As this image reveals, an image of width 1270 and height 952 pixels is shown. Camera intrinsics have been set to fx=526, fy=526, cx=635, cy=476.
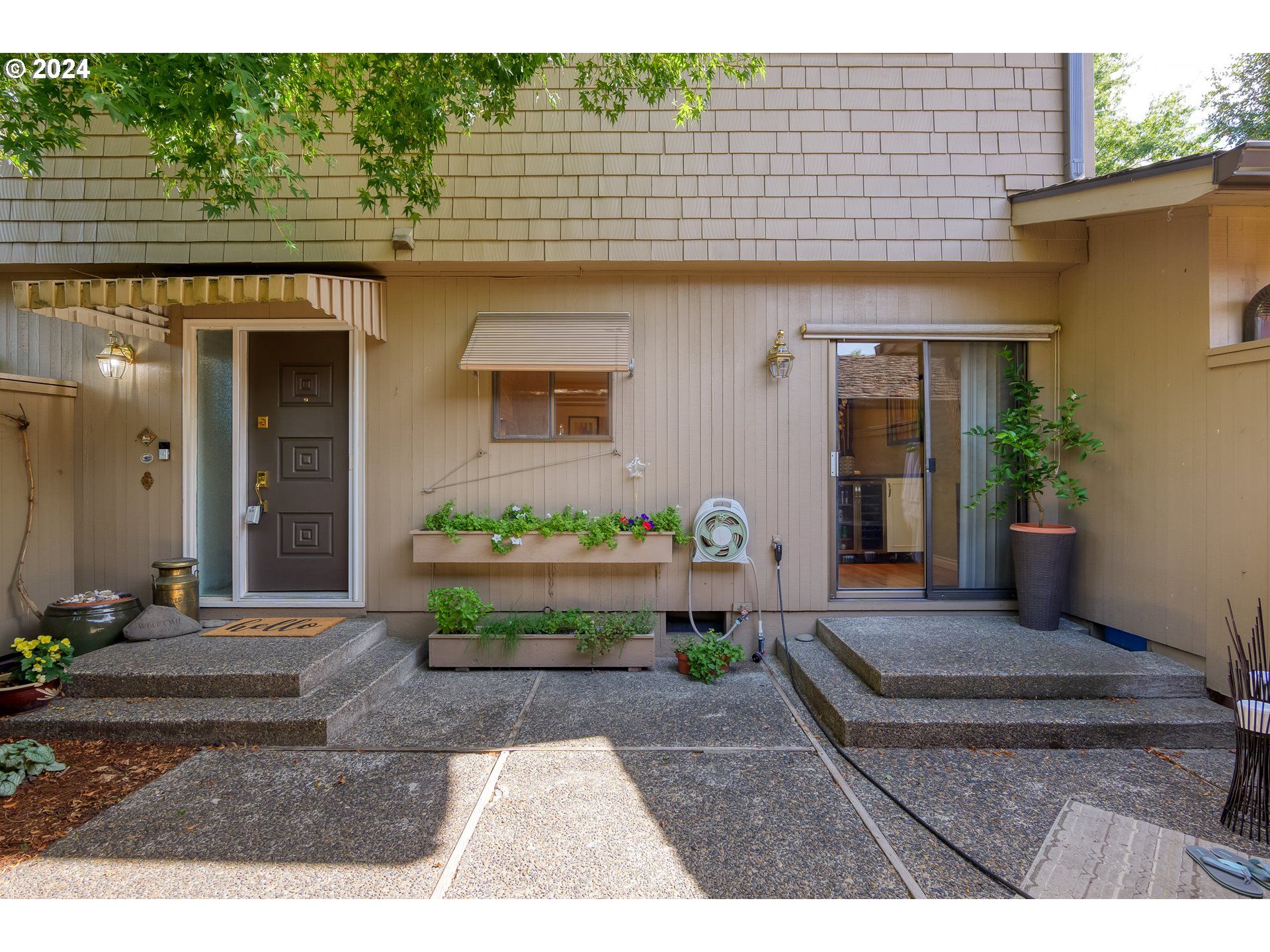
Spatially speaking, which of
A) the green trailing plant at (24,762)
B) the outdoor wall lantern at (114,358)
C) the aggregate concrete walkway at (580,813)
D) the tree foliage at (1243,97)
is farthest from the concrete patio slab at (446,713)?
the tree foliage at (1243,97)

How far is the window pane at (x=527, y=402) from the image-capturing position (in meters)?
3.96

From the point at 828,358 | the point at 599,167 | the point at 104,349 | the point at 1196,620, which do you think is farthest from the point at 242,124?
the point at 1196,620

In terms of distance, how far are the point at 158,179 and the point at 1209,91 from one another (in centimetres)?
2021

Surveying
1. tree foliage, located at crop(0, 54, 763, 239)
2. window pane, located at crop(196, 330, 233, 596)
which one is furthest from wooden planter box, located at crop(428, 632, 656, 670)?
tree foliage, located at crop(0, 54, 763, 239)

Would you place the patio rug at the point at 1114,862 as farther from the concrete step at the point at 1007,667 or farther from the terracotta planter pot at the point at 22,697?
the terracotta planter pot at the point at 22,697

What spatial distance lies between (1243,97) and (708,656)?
18.4 m

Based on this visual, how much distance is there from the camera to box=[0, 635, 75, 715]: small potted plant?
2768 millimetres

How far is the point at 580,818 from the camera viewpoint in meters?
2.09

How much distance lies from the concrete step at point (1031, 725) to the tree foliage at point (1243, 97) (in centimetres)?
1588

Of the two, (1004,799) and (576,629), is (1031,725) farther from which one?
(576,629)

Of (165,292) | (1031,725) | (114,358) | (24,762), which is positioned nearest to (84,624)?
(24,762)

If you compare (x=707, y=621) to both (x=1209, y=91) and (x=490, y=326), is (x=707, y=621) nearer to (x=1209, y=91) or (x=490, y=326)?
(x=490, y=326)

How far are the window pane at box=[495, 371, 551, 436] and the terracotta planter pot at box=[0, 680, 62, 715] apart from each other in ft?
9.39

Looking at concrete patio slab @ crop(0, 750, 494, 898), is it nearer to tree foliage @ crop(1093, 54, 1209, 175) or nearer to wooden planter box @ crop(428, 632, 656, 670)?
wooden planter box @ crop(428, 632, 656, 670)
